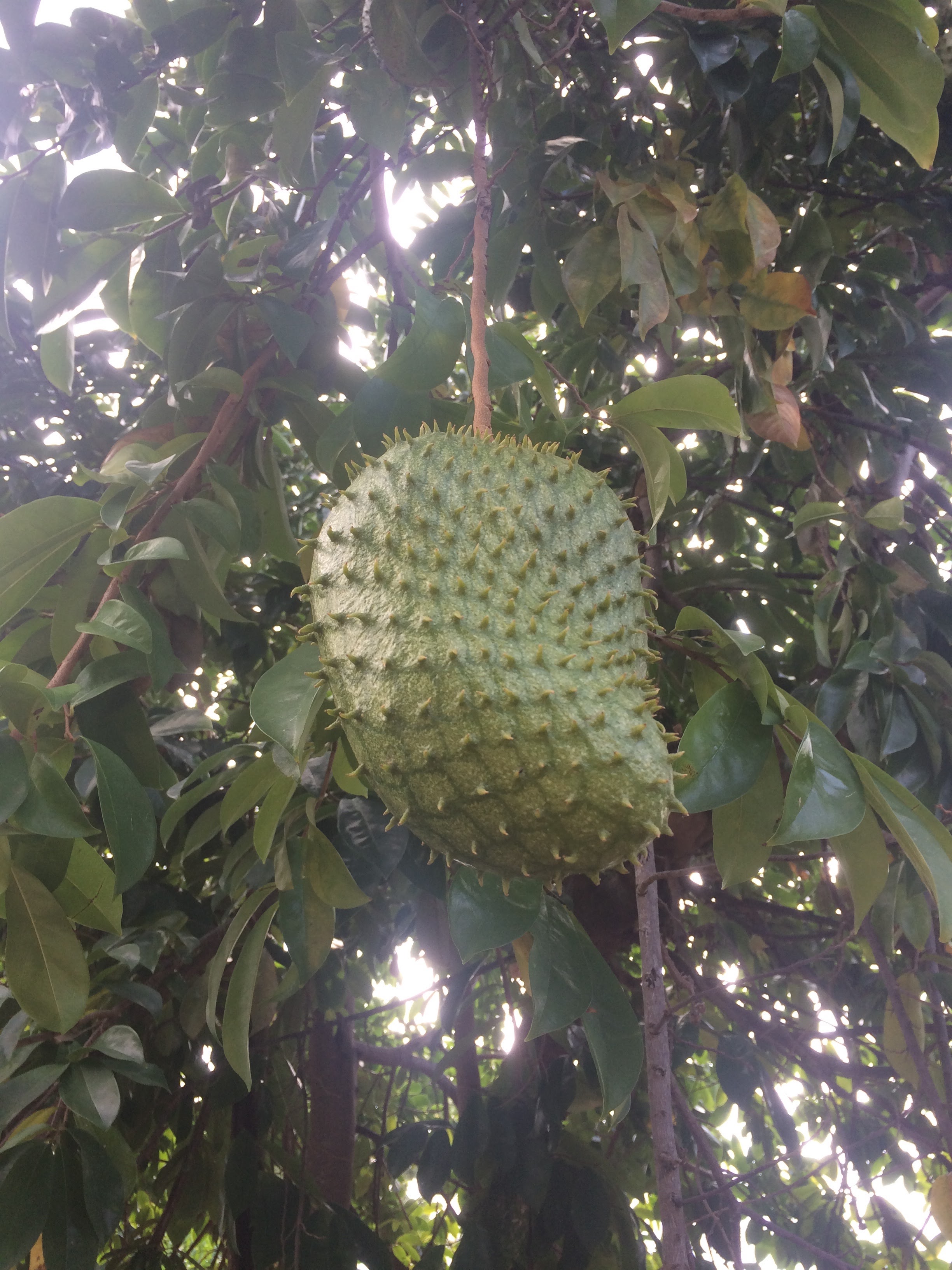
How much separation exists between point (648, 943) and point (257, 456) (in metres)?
1.34

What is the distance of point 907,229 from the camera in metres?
2.18

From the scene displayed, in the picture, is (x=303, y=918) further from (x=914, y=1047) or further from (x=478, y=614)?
(x=914, y=1047)

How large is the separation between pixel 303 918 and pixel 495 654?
0.82 meters

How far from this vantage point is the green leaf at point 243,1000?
1426 mm

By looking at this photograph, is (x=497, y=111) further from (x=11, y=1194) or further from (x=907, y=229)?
(x=11, y=1194)

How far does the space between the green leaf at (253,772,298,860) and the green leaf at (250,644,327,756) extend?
0.61 ft

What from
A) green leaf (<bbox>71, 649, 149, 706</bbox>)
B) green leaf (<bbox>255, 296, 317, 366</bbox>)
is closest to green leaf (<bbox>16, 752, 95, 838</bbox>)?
green leaf (<bbox>71, 649, 149, 706</bbox>)

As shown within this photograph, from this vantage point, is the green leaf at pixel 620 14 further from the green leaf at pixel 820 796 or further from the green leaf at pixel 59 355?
the green leaf at pixel 59 355

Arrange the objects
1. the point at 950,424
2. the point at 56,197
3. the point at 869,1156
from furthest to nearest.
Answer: the point at 869,1156 < the point at 950,424 < the point at 56,197

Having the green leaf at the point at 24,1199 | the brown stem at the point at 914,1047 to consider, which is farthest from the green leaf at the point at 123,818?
the brown stem at the point at 914,1047

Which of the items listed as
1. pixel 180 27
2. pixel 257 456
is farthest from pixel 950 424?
pixel 180 27

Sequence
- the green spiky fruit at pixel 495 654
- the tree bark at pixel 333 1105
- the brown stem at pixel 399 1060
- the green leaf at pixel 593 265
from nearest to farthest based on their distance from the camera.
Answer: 1. the green spiky fruit at pixel 495 654
2. the green leaf at pixel 593 265
3. the tree bark at pixel 333 1105
4. the brown stem at pixel 399 1060

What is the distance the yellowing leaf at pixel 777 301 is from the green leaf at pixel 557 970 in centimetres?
124

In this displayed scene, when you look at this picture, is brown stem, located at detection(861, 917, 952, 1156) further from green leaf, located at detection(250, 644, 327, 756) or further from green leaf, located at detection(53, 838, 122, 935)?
green leaf, located at detection(53, 838, 122, 935)
